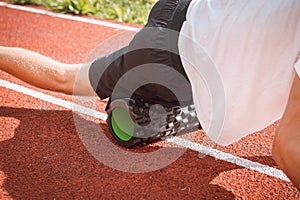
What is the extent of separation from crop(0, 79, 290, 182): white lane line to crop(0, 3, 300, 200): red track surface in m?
0.05

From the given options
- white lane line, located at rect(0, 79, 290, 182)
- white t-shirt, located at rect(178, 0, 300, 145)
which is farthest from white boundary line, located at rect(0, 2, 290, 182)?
white t-shirt, located at rect(178, 0, 300, 145)

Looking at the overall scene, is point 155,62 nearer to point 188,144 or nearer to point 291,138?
point 188,144

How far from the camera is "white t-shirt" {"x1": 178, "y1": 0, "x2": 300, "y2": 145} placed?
1963 millimetres

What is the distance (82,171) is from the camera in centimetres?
250

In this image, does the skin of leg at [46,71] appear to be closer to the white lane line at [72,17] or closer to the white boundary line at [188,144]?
the white boundary line at [188,144]

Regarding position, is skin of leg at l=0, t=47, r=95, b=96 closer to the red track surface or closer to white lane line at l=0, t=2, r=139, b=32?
the red track surface

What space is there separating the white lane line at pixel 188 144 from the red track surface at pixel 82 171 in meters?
0.05

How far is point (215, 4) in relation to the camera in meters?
2.17

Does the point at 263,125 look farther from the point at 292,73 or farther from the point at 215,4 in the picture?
the point at 215,4

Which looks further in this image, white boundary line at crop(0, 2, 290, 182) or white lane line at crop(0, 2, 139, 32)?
white lane line at crop(0, 2, 139, 32)

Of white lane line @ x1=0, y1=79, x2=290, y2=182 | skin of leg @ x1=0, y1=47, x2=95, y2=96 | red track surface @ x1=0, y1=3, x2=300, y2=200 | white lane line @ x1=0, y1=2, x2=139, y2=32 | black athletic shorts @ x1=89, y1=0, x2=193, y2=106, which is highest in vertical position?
black athletic shorts @ x1=89, y1=0, x2=193, y2=106

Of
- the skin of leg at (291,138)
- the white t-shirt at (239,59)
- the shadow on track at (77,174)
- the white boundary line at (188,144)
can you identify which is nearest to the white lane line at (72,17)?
the white boundary line at (188,144)

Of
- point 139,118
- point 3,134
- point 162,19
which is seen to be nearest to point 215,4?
point 162,19

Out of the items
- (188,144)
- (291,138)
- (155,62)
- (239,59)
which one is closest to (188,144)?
(188,144)
